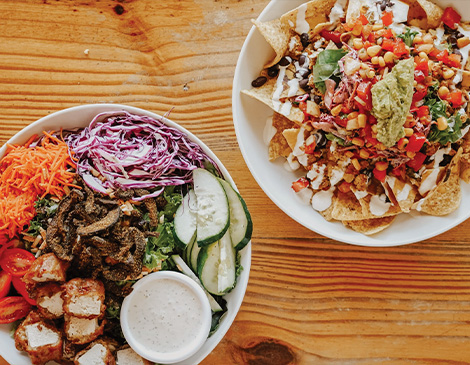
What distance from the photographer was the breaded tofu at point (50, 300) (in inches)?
90.4

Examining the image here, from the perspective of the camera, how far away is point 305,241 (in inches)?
108

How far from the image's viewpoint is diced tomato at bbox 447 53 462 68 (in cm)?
237

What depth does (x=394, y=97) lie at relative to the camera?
2158 millimetres

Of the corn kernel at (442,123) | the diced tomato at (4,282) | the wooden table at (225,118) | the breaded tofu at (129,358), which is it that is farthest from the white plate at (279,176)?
the diced tomato at (4,282)

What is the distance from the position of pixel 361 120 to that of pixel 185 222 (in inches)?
37.1

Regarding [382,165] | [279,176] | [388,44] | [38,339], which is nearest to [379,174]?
[382,165]

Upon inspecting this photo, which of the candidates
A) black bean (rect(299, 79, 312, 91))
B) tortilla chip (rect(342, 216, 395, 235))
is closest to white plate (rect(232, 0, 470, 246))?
tortilla chip (rect(342, 216, 395, 235))

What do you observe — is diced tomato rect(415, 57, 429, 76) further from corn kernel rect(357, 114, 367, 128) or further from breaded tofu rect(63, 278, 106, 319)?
breaded tofu rect(63, 278, 106, 319)

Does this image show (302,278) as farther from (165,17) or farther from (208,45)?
(165,17)

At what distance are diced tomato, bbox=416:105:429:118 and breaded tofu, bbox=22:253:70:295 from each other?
175 cm

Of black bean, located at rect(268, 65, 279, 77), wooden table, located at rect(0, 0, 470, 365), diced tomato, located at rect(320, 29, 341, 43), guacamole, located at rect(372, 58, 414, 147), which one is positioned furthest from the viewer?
wooden table, located at rect(0, 0, 470, 365)

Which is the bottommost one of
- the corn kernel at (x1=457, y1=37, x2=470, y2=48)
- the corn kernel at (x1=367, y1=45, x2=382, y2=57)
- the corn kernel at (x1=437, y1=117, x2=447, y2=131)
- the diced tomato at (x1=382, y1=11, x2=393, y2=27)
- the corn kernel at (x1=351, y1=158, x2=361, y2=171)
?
the corn kernel at (x1=351, y1=158, x2=361, y2=171)

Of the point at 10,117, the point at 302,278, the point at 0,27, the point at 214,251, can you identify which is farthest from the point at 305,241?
the point at 0,27

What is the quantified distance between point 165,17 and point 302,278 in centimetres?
158
